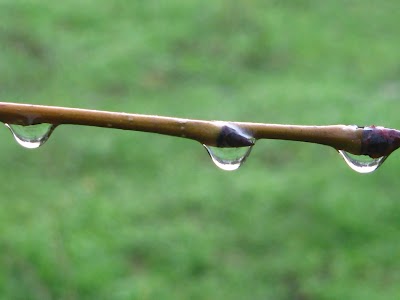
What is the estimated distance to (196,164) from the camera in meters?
4.09

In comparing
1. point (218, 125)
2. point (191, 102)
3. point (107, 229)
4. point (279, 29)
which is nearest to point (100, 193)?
point (107, 229)

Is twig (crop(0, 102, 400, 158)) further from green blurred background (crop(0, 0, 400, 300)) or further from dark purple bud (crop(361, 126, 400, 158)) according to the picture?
green blurred background (crop(0, 0, 400, 300))

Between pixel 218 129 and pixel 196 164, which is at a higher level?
pixel 218 129

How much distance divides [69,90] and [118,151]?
0.69 metres

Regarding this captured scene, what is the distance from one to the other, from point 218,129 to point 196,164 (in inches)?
136

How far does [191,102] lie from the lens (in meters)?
4.60

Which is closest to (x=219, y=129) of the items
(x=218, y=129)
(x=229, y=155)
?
(x=218, y=129)

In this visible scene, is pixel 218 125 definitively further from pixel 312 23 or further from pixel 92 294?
pixel 312 23

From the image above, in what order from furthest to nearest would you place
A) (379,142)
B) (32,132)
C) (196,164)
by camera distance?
(196,164)
(32,132)
(379,142)

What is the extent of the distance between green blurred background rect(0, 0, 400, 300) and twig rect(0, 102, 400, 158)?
255 cm

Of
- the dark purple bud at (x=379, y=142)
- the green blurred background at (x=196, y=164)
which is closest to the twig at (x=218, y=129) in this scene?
the dark purple bud at (x=379, y=142)

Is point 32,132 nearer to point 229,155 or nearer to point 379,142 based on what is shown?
point 229,155

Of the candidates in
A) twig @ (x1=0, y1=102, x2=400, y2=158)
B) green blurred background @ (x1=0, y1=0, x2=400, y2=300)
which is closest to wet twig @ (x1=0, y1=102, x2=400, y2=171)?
twig @ (x1=0, y1=102, x2=400, y2=158)

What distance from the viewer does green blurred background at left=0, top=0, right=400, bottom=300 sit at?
3.29 meters
